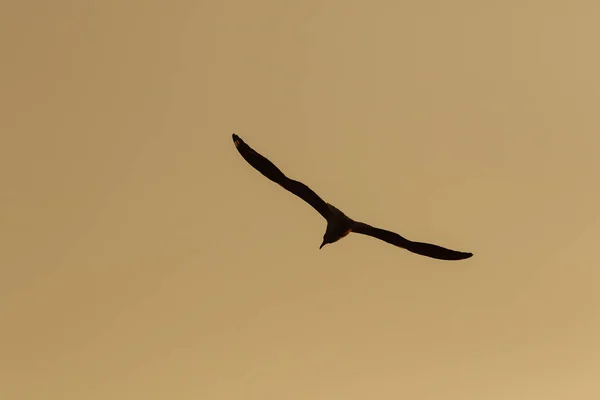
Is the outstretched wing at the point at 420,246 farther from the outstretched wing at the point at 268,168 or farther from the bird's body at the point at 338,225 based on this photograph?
the outstretched wing at the point at 268,168

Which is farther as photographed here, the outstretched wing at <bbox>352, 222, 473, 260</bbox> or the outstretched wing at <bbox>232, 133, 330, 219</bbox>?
the outstretched wing at <bbox>352, 222, 473, 260</bbox>

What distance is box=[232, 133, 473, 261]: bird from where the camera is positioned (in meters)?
2.14

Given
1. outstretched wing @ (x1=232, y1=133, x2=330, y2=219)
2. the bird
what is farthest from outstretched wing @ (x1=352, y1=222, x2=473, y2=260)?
outstretched wing @ (x1=232, y1=133, x2=330, y2=219)

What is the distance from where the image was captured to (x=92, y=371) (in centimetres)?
356

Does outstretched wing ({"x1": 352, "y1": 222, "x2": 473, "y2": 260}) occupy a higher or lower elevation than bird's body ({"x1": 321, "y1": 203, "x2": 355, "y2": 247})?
higher

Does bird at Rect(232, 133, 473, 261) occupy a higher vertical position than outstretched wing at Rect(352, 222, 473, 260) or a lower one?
lower

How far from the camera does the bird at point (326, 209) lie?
2.14m

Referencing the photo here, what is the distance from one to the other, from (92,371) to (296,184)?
1872 mm

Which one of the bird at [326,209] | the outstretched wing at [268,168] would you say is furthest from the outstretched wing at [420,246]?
the outstretched wing at [268,168]

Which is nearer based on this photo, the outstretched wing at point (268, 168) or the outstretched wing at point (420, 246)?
the outstretched wing at point (268, 168)

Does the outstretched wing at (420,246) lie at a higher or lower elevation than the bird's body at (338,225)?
higher

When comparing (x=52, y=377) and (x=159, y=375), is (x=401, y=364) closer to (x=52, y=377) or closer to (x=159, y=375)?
(x=159, y=375)

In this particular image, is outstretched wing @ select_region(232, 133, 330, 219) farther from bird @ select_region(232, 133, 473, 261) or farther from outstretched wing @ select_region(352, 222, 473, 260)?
outstretched wing @ select_region(352, 222, 473, 260)

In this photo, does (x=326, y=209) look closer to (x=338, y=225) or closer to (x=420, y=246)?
(x=338, y=225)
